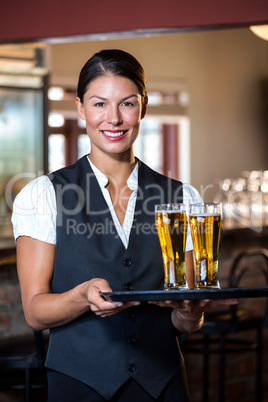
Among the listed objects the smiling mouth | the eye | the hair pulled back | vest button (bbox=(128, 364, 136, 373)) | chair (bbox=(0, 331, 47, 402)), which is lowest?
chair (bbox=(0, 331, 47, 402))

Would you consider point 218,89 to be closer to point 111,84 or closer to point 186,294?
point 111,84

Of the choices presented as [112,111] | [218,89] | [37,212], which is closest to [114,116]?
[112,111]

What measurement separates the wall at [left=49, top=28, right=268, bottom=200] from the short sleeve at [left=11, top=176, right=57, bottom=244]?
6.33 metres

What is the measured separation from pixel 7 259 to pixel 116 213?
4.76 ft

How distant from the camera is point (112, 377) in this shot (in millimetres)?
1358

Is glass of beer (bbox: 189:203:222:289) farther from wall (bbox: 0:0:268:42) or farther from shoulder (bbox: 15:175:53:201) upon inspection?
wall (bbox: 0:0:268:42)

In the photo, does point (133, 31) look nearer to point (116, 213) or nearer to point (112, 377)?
point (116, 213)

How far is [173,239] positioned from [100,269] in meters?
0.19

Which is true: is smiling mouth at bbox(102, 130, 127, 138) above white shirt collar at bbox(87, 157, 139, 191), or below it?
above

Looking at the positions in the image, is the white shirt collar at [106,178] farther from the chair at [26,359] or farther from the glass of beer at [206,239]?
the chair at [26,359]

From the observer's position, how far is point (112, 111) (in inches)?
54.7

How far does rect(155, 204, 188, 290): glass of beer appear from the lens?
4.18 feet

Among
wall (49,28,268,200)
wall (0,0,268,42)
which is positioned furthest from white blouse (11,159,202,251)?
wall (49,28,268,200)

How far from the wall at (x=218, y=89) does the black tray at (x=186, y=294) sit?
6620 millimetres
